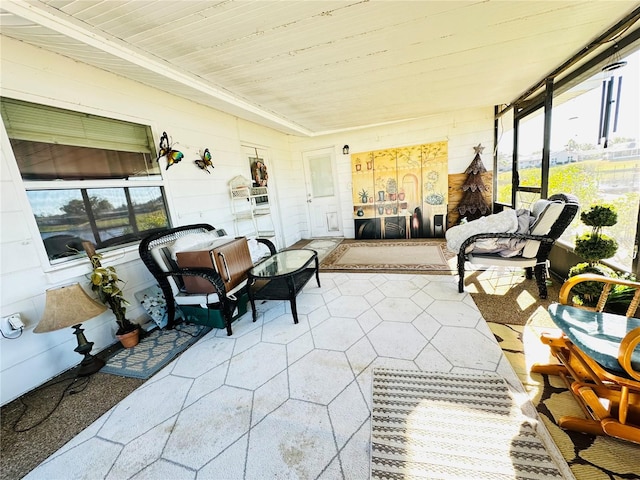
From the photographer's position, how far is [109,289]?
2018 millimetres

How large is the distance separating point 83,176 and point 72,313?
1160 millimetres

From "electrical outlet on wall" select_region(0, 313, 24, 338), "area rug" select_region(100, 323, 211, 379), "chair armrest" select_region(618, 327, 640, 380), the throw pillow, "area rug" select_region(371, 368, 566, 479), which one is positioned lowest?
"area rug" select_region(371, 368, 566, 479)

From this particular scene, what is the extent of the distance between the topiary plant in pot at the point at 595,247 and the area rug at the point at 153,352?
3.31m

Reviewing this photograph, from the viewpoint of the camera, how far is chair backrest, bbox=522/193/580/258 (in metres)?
2.14

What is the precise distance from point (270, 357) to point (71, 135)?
2457 millimetres

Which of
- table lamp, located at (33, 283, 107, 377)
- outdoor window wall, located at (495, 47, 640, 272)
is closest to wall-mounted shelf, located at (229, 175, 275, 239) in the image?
table lamp, located at (33, 283, 107, 377)

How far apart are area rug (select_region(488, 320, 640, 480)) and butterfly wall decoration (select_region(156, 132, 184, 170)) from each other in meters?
3.52

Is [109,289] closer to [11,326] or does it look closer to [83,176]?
[11,326]

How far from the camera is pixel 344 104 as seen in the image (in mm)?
3363

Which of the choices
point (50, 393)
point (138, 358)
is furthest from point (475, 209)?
point (50, 393)

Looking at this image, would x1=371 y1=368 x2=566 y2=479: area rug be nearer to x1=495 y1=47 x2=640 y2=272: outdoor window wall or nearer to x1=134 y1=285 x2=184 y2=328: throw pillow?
x1=495 y1=47 x2=640 y2=272: outdoor window wall

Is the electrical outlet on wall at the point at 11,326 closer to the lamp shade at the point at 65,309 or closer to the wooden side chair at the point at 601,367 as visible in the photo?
the lamp shade at the point at 65,309

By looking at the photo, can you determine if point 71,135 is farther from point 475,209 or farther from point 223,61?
point 475,209

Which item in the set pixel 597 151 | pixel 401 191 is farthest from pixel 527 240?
pixel 401 191
